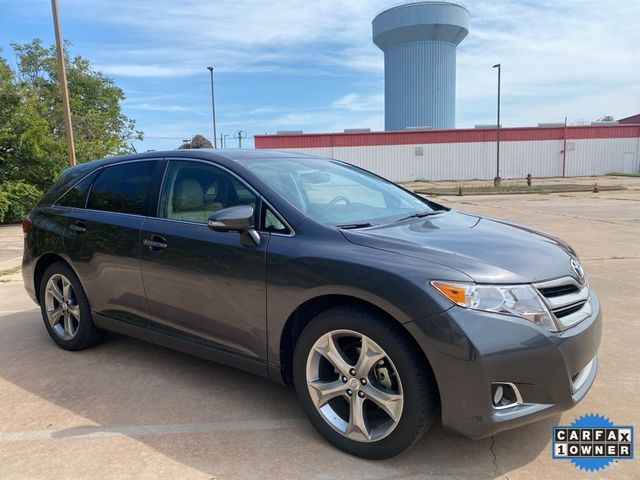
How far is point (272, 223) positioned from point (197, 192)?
2.60 feet

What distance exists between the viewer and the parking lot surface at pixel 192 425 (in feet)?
8.49

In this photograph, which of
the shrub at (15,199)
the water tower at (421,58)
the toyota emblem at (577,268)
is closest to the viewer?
the toyota emblem at (577,268)

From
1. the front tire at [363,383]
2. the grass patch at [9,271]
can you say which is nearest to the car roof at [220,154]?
the front tire at [363,383]

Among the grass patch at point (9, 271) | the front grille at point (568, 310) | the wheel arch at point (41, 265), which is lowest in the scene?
the grass patch at point (9, 271)

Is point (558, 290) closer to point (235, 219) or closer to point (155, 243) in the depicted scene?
point (235, 219)

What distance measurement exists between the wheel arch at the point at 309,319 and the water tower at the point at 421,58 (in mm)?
50496

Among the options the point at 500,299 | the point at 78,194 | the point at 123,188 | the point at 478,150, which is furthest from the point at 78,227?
the point at 478,150

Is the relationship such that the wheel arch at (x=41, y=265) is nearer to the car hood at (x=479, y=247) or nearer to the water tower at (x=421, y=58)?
the car hood at (x=479, y=247)

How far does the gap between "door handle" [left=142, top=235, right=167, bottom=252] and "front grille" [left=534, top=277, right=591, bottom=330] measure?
2.35 m

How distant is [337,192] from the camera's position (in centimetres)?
354

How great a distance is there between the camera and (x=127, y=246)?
144 inches

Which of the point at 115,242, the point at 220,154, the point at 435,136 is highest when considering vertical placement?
the point at 435,136

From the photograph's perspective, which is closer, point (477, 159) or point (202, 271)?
point (202, 271)

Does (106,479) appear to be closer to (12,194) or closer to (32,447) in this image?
(32,447)
